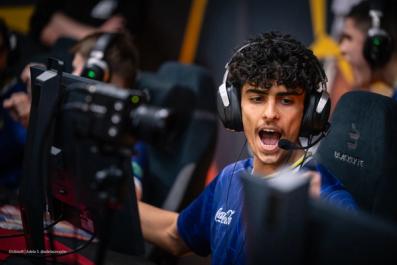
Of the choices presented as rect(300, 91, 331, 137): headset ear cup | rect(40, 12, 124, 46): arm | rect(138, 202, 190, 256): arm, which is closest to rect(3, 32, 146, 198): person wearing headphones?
rect(138, 202, 190, 256): arm

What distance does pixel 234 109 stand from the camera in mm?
1398

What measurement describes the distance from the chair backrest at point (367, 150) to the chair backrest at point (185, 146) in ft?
2.45

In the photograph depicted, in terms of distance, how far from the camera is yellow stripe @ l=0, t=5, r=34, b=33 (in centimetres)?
359

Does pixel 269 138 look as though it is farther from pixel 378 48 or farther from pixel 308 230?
pixel 378 48

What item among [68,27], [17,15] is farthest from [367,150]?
[17,15]

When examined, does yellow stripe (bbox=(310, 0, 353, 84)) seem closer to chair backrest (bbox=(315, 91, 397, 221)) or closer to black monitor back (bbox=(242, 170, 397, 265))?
chair backrest (bbox=(315, 91, 397, 221))

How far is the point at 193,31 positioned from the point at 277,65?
216 centimetres

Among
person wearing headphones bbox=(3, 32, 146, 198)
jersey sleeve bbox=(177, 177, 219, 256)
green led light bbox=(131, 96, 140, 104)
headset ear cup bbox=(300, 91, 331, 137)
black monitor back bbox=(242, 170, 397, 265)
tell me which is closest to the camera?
black monitor back bbox=(242, 170, 397, 265)

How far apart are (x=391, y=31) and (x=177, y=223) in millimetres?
1283

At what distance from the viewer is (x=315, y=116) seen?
4.38 ft

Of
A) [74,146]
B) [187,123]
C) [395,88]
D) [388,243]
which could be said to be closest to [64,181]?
[74,146]

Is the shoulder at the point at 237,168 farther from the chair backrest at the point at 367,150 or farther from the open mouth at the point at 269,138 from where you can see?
the chair backrest at the point at 367,150

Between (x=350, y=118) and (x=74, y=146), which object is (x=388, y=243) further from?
(x=350, y=118)

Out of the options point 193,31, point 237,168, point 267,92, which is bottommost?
point 237,168
